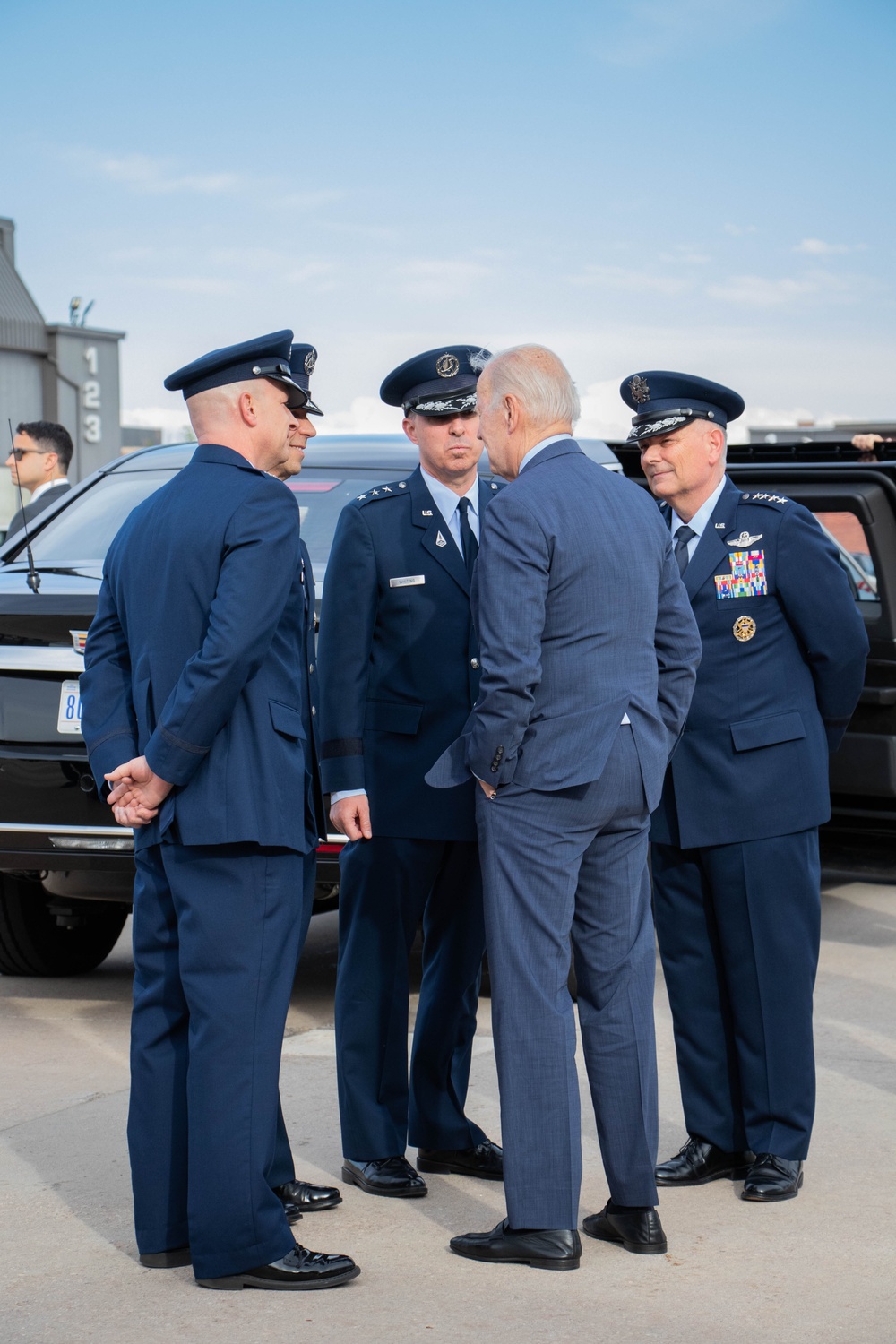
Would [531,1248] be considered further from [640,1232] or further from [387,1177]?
[387,1177]

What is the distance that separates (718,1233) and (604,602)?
144 cm

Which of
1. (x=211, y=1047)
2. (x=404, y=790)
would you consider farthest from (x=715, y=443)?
(x=211, y=1047)

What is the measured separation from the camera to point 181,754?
10.3 ft

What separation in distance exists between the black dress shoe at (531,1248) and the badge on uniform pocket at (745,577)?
1.52m

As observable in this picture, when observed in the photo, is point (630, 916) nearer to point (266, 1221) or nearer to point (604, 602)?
point (604, 602)

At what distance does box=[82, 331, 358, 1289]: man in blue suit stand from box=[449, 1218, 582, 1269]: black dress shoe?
0.94 feet

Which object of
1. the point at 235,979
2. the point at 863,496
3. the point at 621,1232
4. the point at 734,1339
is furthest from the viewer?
the point at 863,496

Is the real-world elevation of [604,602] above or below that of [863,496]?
below

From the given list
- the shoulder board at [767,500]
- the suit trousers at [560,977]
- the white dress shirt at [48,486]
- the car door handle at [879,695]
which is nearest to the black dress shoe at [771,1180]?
the suit trousers at [560,977]

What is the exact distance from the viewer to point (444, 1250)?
→ 3.48 meters

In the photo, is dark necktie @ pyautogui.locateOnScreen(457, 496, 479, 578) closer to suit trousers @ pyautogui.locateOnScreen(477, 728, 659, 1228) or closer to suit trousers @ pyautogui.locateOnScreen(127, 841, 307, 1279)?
suit trousers @ pyautogui.locateOnScreen(477, 728, 659, 1228)

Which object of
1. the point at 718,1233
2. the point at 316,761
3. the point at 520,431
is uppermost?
the point at 520,431

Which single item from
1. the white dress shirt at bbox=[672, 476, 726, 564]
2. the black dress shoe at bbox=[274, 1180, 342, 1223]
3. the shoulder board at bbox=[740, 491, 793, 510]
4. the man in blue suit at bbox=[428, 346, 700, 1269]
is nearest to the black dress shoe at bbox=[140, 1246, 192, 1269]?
the black dress shoe at bbox=[274, 1180, 342, 1223]

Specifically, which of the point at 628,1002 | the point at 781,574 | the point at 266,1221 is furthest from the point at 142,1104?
the point at 781,574
